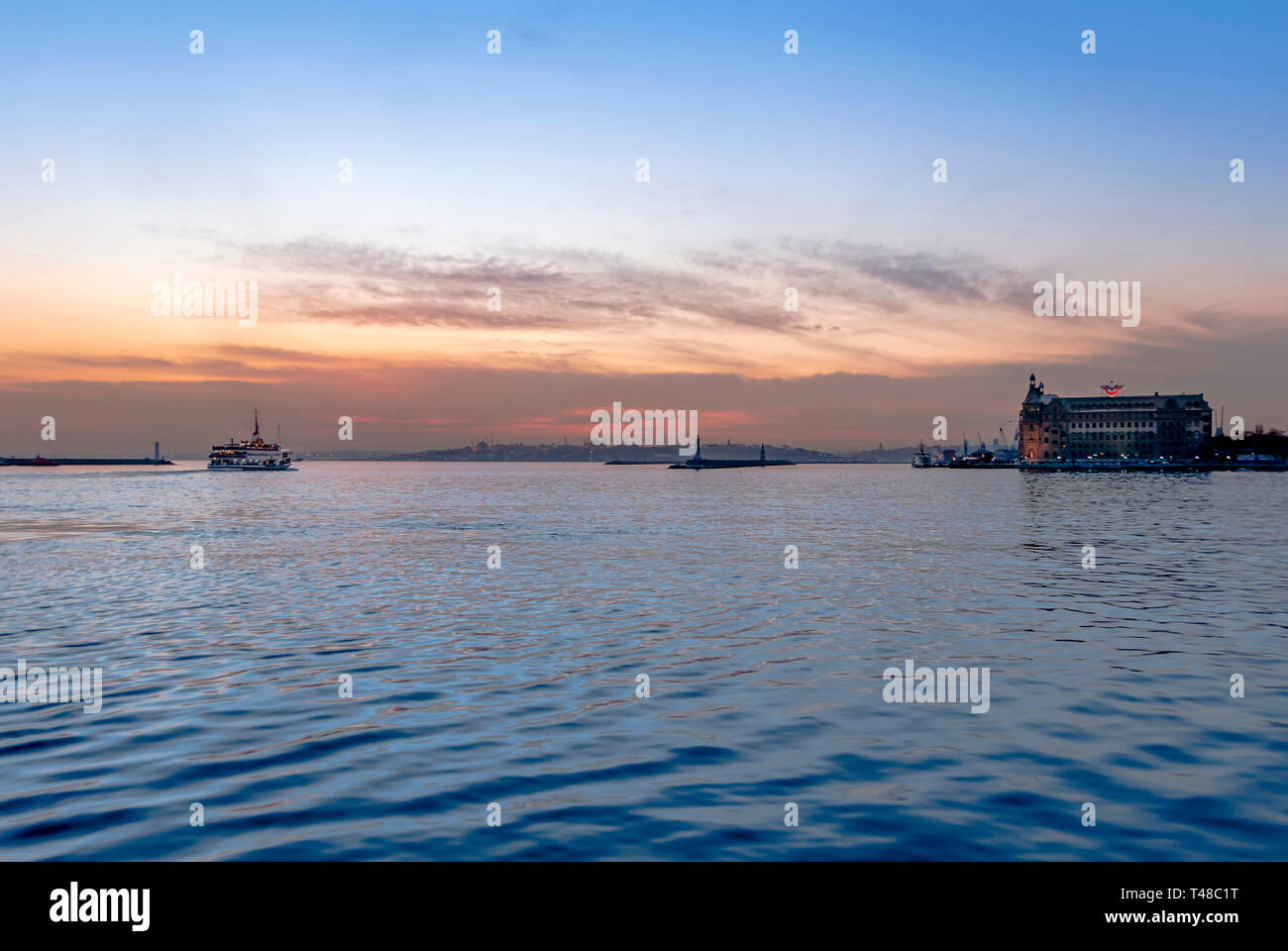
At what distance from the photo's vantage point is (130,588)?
30797mm

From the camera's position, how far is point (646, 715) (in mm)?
14531

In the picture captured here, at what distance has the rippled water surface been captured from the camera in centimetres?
959

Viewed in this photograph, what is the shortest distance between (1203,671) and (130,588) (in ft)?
102

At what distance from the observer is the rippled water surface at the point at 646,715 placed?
31.4ft
